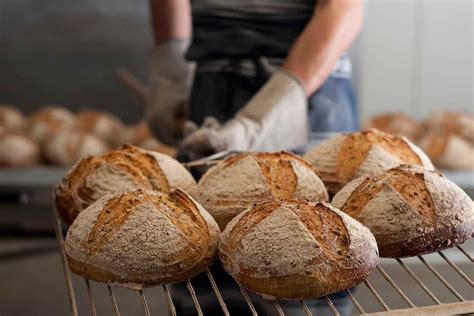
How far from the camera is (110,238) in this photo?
1360 mm

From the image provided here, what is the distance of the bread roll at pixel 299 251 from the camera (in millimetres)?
1259

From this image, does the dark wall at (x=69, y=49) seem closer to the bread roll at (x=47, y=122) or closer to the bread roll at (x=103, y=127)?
the bread roll at (x=47, y=122)

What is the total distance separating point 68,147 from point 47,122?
357 millimetres

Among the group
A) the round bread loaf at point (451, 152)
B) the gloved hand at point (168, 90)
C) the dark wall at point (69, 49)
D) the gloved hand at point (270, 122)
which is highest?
the gloved hand at point (270, 122)


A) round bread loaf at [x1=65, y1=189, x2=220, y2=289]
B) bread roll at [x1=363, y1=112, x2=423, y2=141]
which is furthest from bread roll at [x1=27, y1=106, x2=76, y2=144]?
round bread loaf at [x1=65, y1=189, x2=220, y2=289]

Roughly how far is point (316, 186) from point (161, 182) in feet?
1.16

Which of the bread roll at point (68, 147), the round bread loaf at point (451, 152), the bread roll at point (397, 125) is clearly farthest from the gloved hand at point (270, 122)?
the bread roll at point (397, 125)

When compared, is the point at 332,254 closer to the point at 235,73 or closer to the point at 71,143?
the point at 235,73

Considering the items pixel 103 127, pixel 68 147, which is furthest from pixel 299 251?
pixel 103 127

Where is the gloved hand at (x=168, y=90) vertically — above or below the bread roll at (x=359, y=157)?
below

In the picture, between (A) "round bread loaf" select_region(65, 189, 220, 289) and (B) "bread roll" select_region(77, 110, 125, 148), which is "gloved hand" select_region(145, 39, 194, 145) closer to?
(B) "bread roll" select_region(77, 110, 125, 148)

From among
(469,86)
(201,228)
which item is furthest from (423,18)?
(201,228)

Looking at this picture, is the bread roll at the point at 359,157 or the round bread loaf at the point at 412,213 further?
the bread roll at the point at 359,157

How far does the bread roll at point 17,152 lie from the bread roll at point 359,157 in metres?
2.18
